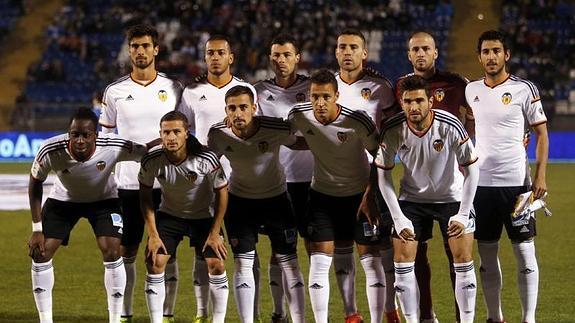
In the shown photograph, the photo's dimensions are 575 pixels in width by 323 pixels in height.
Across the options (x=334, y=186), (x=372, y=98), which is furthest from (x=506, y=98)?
(x=334, y=186)

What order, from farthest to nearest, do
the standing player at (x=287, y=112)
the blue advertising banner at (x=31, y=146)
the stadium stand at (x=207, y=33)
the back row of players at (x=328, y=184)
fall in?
the stadium stand at (x=207, y=33) → the blue advertising banner at (x=31, y=146) → the standing player at (x=287, y=112) → the back row of players at (x=328, y=184)

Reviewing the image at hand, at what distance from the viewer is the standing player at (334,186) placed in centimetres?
745

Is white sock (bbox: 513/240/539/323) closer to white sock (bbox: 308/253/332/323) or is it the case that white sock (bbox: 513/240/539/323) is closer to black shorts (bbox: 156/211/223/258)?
white sock (bbox: 308/253/332/323)

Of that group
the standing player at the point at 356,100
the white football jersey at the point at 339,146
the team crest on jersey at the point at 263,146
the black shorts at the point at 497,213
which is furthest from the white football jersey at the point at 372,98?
the black shorts at the point at 497,213

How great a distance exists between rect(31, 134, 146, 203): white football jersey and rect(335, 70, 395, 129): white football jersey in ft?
5.04

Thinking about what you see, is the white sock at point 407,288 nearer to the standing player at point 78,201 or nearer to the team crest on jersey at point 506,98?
the team crest on jersey at point 506,98

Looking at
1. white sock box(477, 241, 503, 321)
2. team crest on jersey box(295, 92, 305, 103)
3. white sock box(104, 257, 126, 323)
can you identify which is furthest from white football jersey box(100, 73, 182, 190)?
white sock box(477, 241, 503, 321)

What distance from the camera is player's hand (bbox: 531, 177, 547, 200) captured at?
24.6 ft

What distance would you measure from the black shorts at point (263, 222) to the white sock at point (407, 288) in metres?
0.81

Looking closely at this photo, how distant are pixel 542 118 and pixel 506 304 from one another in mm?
2039

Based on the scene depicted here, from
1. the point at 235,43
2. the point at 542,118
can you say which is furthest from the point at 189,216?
Answer: the point at 235,43

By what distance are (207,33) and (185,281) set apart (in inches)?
719

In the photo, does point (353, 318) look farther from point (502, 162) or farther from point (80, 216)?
point (80, 216)

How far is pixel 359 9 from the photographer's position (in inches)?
1121
